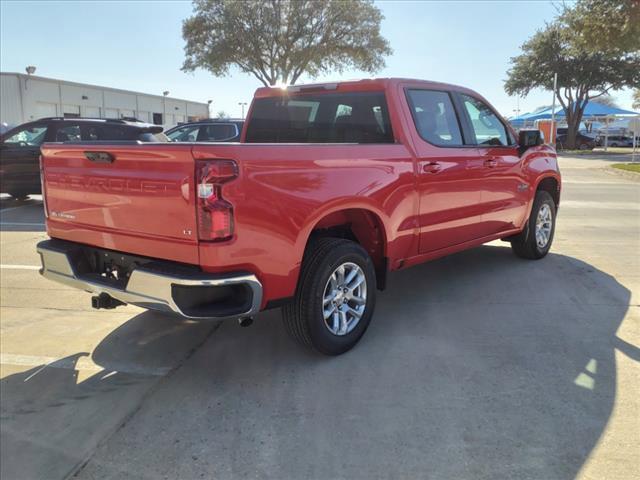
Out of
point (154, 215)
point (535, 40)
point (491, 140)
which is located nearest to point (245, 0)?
point (535, 40)

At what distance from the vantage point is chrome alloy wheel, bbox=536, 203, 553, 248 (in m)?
6.46

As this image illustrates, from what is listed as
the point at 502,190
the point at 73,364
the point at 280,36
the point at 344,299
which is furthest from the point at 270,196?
the point at 280,36

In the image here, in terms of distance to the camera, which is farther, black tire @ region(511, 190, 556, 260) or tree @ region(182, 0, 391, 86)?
tree @ region(182, 0, 391, 86)

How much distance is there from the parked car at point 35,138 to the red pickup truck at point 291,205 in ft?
21.9

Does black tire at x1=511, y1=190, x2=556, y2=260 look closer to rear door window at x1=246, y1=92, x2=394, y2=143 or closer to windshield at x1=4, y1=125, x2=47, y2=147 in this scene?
rear door window at x1=246, y1=92, x2=394, y2=143

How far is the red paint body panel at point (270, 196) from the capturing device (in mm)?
3082

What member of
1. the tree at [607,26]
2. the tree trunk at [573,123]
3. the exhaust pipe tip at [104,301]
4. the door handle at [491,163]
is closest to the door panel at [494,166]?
the door handle at [491,163]

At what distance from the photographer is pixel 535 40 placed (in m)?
40.4

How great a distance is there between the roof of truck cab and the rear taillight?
6.40 ft

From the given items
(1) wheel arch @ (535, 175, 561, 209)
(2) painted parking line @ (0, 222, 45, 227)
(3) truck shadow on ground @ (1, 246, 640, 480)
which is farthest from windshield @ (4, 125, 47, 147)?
(1) wheel arch @ (535, 175, 561, 209)

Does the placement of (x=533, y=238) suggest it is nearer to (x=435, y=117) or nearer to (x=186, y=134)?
(x=435, y=117)

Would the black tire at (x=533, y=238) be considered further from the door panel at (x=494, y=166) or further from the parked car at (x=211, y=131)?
the parked car at (x=211, y=131)

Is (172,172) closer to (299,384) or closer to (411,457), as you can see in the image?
(299,384)

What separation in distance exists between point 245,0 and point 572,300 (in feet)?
102
